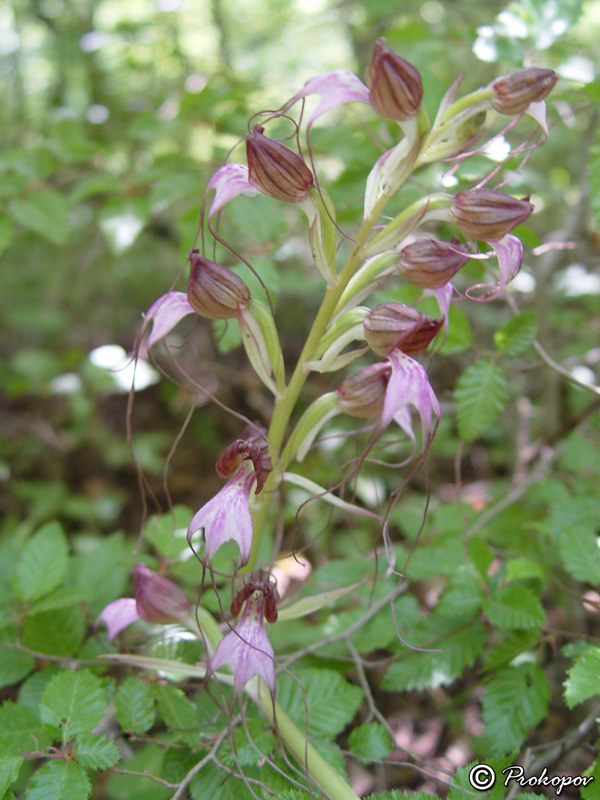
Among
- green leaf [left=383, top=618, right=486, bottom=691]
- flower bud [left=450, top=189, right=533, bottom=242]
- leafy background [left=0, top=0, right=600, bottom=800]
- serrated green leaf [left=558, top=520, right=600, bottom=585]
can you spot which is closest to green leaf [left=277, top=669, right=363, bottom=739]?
leafy background [left=0, top=0, right=600, bottom=800]

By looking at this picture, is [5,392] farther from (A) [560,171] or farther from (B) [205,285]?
(A) [560,171]

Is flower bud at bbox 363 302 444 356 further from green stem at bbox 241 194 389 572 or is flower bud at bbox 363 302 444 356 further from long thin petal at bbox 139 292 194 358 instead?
long thin petal at bbox 139 292 194 358

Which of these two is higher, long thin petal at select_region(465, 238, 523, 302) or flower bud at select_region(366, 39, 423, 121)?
flower bud at select_region(366, 39, 423, 121)

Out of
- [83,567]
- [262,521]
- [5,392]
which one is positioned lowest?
[5,392]

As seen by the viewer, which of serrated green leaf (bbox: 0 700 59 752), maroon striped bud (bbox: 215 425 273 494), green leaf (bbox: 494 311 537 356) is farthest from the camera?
green leaf (bbox: 494 311 537 356)

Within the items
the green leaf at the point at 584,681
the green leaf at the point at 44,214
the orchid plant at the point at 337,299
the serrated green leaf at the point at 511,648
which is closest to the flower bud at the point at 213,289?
the orchid plant at the point at 337,299

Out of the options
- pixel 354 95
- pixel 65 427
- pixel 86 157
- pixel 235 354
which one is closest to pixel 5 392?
pixel 65 427
